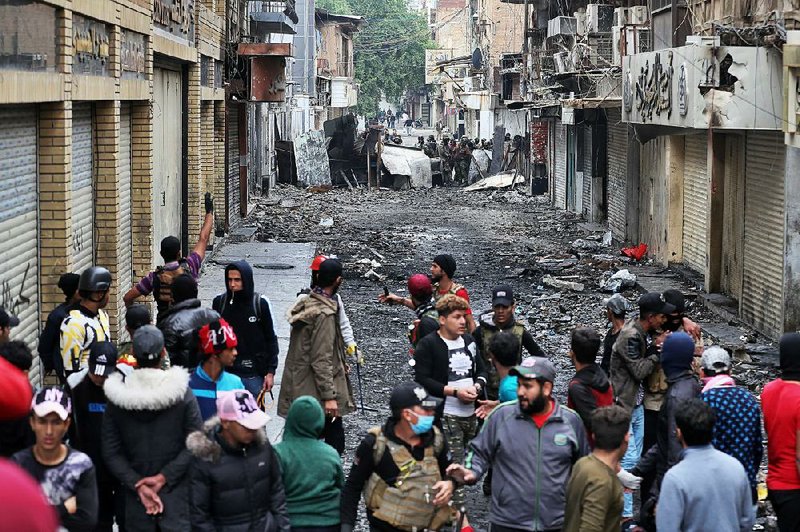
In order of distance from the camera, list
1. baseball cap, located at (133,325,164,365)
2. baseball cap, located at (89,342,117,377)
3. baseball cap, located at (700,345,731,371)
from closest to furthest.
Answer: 1. baseball cap, located at (133,325,164,365)
2. baseball cap, located at (89,342,117,377)
3. baseball cap, located at (700,345,731,371)

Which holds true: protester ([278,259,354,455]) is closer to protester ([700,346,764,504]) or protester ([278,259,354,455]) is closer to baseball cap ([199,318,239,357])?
baseball cap ([199,318,239,357])

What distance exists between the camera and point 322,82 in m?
73.8

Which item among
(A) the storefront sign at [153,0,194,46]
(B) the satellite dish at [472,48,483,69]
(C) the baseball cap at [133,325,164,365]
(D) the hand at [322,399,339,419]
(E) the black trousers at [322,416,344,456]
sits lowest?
(E) the black trousers at [322,416,344,456]

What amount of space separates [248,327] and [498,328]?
1.70 metres

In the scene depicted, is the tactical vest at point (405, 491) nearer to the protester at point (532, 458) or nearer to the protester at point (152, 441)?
the protester at point (532, 458)

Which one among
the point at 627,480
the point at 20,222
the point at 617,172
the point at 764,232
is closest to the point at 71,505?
the point at 627,480

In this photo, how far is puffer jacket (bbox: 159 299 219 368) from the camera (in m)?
8.17

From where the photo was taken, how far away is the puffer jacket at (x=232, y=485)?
5523mm

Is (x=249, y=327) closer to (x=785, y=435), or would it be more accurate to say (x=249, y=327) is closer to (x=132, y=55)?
(x=785, y=435)

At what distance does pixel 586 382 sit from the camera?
7.36m

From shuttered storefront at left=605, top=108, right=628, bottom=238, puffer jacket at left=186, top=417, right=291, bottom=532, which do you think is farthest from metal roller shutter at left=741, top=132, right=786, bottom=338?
puffer jacket at left=186, top=417, right=291, bottom=532

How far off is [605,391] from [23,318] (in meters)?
5.27

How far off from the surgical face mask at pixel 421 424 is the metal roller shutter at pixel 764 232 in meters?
10.6

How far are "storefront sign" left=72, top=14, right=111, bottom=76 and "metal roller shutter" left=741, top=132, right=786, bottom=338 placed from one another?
27.5 ft
